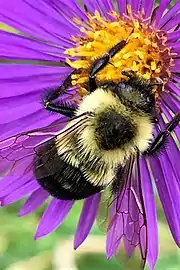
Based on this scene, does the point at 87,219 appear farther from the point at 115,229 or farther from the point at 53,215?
the point at 115,229

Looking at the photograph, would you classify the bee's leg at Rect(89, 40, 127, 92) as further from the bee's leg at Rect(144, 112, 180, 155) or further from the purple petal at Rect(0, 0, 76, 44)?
the purple petal at Rect(0, 0, 76, 44)

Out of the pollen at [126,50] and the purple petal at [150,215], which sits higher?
the pollen at [126,50]

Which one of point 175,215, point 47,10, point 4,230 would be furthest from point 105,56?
point 4,230

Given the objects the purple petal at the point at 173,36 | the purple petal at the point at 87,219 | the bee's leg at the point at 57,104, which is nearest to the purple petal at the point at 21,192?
the purple petal at the point at 87,219

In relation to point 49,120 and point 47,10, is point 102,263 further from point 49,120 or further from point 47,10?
point 47,10

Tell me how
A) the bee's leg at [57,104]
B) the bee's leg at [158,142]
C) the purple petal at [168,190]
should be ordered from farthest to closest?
the purple petal at [168,190] → the bee's leg at [57,104] → the bee's leg at [158,142]

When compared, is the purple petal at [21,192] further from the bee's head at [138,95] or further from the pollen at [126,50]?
the bee's head at [138,95]
